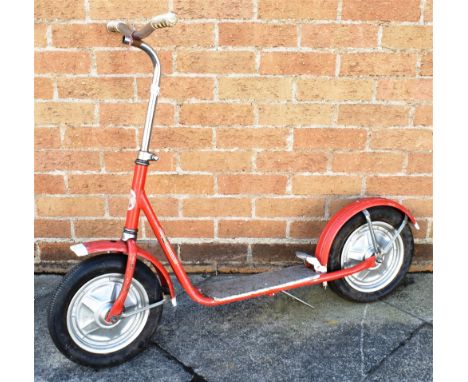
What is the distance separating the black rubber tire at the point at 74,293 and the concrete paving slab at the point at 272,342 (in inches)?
2.3

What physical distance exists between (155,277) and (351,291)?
Answer: 1.10 meters

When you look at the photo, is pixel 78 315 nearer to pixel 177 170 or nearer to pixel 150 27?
pixel 177 170

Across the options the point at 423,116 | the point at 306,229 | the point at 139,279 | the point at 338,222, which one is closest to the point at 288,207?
the point at 306,229

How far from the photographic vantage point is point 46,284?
2.72 meters

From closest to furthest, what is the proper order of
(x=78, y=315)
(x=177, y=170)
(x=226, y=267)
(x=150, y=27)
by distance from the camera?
(x=150, y=27)
(x=78, y=315)
(x=177, y=170)
(x=226, y=267)

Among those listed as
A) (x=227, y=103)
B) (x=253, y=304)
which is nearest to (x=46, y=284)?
(x=253, y=304)

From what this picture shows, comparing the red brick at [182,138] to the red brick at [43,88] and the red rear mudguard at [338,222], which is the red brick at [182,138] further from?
the red rear mudguard at [338,222]

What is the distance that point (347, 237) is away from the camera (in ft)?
8.18

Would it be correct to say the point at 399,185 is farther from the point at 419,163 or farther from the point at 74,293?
the point at 74,293

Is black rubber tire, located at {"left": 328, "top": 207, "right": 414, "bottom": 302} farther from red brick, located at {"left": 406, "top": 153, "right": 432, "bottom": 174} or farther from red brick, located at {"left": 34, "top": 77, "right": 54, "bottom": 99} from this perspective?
red brick, located at {"left": 34, "top": 77, "right": 54, "bottom": 99}

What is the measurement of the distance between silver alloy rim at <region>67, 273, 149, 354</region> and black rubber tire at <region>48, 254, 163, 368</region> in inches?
0.8

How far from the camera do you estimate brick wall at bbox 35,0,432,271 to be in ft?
7.99

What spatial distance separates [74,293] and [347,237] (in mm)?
1397

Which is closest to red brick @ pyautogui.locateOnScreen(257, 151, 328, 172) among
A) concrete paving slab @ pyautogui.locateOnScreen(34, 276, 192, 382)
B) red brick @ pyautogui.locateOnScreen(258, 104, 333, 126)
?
red brick @ pyautogui.locateOnScreen(258, 104, 333, 126)
